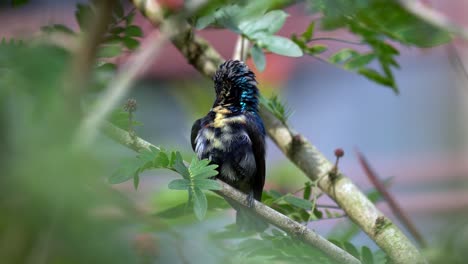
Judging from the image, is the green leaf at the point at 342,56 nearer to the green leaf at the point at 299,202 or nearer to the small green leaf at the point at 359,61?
the small green leaf at the point at 359,61

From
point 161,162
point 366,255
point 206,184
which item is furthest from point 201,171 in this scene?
point 366,255

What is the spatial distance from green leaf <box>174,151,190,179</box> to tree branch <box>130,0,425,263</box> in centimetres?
59

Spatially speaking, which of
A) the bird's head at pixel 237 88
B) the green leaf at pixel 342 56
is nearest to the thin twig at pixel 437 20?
the green leaf at pixel 342 56

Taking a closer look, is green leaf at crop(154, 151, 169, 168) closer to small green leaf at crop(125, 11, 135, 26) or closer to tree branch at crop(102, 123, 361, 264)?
tree branch at crop(102, 123, 361, 264)

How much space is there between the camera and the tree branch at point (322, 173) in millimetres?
1860

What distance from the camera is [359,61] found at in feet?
7.88

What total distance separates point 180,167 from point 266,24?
2.80 ft

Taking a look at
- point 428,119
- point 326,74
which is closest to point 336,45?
point 326,74

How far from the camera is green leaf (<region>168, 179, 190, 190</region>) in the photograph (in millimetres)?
1475

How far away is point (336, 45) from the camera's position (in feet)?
18.5

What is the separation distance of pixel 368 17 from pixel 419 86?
167 inches

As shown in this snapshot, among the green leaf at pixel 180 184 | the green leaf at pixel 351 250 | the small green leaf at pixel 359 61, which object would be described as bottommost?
the green leaf at pixel 351 250

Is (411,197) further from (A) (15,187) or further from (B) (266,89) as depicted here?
(A) (15,187)

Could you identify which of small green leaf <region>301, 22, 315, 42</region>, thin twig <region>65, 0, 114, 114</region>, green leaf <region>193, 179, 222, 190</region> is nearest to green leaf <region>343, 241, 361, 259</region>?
green leaf <region>193, 179, 222, 190</region>
